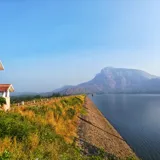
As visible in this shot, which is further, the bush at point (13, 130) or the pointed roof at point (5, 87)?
the pointed roof at point (5, 87)

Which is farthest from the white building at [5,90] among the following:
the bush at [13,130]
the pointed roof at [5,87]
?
the bush at [13,130]

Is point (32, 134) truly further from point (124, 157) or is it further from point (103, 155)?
point (124, 157)

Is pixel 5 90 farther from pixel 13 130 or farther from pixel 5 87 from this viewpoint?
pixel 13 130

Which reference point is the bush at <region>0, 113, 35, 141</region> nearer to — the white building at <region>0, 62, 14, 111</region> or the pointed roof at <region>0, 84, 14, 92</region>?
the white building at <region>0, 62, 14, 111</region>

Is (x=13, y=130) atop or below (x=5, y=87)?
below

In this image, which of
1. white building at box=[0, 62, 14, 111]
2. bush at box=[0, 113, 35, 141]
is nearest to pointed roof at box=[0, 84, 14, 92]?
white building at box=[0, 62, 14, 111]

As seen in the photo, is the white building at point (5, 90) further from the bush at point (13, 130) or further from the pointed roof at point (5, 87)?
the bush at point (13, 130)

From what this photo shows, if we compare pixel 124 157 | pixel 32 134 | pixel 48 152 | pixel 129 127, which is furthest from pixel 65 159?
pixel 129 127

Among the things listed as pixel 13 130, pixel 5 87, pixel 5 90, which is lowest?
pixel 13 130

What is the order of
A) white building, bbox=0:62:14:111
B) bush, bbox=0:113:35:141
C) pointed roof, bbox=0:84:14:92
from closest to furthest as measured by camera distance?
bush, bbox=0:113:35:141 → white building, bbox=0:62:14:111 → pointed roof, bbox=0:84:14:92

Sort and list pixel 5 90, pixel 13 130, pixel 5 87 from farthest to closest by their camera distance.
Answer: pixel 5 87 < pixel 5 90 < pixel 13 130

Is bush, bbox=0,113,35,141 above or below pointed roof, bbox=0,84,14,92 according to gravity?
below

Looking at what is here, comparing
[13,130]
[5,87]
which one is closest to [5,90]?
[5,87]

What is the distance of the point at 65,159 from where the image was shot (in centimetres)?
1223
